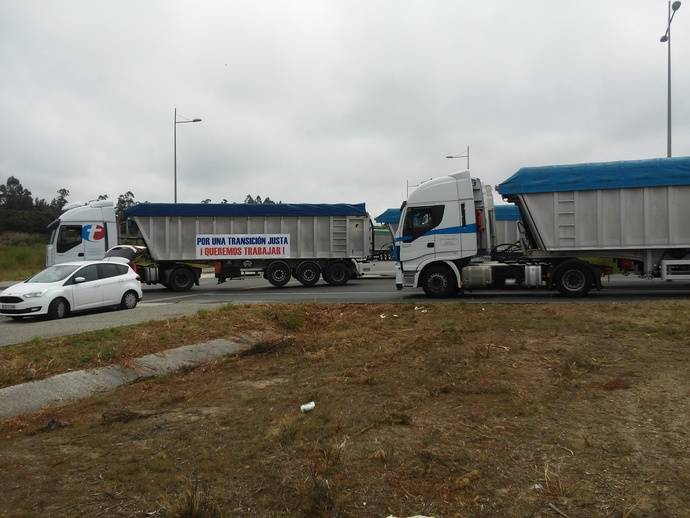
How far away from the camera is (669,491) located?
11.1 ft

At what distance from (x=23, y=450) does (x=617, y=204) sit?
48.2ft

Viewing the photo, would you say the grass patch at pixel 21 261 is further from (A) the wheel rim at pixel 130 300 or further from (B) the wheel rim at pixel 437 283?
(B) the wheel rim at pixel 437 283

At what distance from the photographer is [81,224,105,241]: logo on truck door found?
22.1m

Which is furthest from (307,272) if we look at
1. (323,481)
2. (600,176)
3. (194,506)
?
(194,506)

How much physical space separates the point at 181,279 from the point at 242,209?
3.73 m

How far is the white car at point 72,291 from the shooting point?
13.1m

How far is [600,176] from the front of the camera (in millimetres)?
14914

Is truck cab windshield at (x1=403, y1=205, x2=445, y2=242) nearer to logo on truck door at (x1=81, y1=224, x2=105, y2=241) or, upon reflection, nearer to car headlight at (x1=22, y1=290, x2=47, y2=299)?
car headlight at (x1=22, y1=290, x2=47, y2=299)

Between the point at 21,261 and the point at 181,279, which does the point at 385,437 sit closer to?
the point at 181,279

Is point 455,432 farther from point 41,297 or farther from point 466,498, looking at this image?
point 41,297

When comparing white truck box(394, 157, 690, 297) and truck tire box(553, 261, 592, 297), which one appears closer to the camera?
white truck box(394, 157, 690, 297)

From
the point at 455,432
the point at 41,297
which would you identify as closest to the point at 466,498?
the point at 455,432

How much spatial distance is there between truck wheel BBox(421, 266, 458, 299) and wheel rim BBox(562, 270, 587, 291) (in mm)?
2984

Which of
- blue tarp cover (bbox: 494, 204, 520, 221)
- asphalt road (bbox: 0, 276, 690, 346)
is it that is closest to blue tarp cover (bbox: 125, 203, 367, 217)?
asphalt road (bbox: 0, 276, 690, 346)
